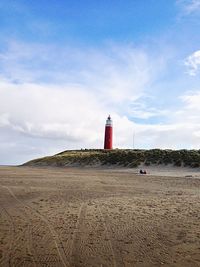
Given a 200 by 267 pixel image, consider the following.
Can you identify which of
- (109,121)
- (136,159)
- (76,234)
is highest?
(109,121)

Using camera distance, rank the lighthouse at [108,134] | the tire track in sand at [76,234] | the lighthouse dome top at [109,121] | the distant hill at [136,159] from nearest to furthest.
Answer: the tire track in sand at [76,234] → the distant hill at [136,159] → the lighthouse at [108,134] → the lighthouse dome top at [109,121]

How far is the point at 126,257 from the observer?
8.00 meters

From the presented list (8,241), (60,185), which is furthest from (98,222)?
(60,185)

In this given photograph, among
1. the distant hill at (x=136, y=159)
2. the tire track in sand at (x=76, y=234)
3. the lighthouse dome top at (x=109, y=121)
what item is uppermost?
the lighthouse dome top at (x=109, y=121)

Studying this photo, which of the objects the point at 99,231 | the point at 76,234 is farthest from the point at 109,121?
the point at 76,234

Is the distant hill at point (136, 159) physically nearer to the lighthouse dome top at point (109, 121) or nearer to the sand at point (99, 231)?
the lighthouse dome top at point (109, 121)

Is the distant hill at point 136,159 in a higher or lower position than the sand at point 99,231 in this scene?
higher

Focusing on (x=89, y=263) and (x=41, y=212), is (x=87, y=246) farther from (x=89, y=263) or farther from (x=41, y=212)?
(x=41, y=212)

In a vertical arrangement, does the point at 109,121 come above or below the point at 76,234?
above

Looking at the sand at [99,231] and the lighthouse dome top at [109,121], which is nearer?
the sand at [99,231]

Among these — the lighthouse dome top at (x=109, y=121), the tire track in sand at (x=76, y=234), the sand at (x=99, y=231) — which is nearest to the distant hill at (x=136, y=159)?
the lighthouse dome top at (x=109, y=121)

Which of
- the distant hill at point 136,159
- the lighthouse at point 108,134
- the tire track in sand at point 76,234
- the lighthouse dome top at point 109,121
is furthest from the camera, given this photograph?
the lighthouse dome top at point 109,121

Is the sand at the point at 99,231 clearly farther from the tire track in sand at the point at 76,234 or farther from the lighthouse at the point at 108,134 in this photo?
the lighthouse at the point at 108,134

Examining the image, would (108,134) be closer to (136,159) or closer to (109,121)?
(109,121)
